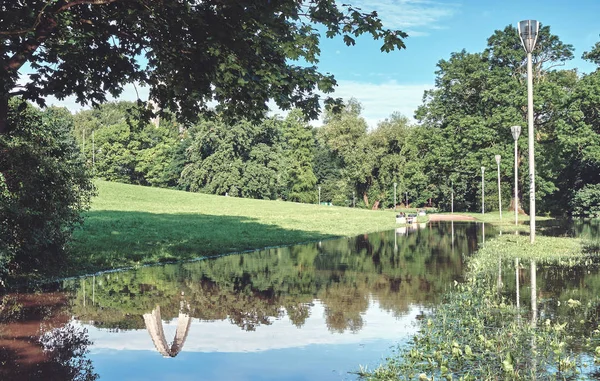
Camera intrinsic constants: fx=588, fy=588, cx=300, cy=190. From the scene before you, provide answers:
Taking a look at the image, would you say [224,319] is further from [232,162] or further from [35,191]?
[232,162]

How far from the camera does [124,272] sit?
15.2 meters

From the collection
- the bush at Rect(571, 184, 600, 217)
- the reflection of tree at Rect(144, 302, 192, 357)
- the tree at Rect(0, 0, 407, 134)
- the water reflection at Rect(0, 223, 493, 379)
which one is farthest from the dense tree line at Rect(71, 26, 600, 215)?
the reflection of tree at Rect(144, 302, 192, 357)

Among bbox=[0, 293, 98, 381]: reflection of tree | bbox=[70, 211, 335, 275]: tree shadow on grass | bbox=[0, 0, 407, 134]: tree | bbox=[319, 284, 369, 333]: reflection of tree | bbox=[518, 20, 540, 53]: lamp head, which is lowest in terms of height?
bbox=[0, 293, 98, 381]: reflection of tree

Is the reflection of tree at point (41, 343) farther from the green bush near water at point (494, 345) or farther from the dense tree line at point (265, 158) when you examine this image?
the dense tree line at point (265, 158)

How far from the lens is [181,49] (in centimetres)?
940

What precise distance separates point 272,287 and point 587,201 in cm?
4852

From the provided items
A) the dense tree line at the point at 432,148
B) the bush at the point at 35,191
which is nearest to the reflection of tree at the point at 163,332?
the bush at the point at 35,191

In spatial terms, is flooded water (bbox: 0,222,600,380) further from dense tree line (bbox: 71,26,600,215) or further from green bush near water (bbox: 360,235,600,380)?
dense tree line (bbox: 71,26,600,215)

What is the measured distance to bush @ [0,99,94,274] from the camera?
12.3 m

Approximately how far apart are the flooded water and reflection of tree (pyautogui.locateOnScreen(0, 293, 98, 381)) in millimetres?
15

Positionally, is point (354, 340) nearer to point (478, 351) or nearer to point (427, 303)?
point (478, 351)

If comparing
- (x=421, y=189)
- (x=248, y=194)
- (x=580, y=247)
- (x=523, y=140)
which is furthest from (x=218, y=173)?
(x=580, y=247)

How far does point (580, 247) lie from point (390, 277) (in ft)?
33.6

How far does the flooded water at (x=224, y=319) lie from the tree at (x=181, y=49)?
353cm
